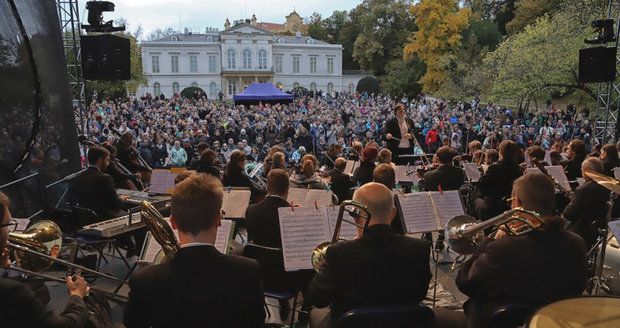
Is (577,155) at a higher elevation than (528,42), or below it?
below

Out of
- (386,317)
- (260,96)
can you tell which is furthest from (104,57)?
(260,96)

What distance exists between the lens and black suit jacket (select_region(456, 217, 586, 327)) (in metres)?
2.96

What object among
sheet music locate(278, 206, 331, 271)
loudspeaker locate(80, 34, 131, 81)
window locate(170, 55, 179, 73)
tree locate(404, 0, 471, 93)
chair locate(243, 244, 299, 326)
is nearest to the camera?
sheet music locate(278, 206, 331, 271)

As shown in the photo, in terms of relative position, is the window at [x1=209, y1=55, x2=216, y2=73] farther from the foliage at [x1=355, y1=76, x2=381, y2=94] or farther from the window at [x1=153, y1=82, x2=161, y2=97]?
the foliage at [x1=355, y1=76, x2=381, y2=94]

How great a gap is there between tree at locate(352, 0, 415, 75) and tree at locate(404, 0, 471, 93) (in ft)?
42.3

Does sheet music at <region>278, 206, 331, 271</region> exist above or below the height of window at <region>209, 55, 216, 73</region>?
below

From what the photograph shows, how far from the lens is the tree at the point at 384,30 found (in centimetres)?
5569

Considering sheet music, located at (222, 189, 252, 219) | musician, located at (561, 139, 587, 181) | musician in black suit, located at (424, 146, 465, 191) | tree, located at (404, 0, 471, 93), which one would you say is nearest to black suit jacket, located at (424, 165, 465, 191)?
musician in black suit, located at (424, 146, 465, 191)

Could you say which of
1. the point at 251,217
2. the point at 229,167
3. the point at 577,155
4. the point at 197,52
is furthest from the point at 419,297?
the point at 197,52

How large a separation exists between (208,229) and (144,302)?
478 mm

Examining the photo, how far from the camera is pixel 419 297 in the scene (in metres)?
3.01

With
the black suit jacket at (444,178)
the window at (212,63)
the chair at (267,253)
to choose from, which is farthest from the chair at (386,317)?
the window at (212,63)

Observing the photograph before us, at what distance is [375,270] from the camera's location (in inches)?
114

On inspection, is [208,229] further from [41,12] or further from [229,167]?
[41,12]
